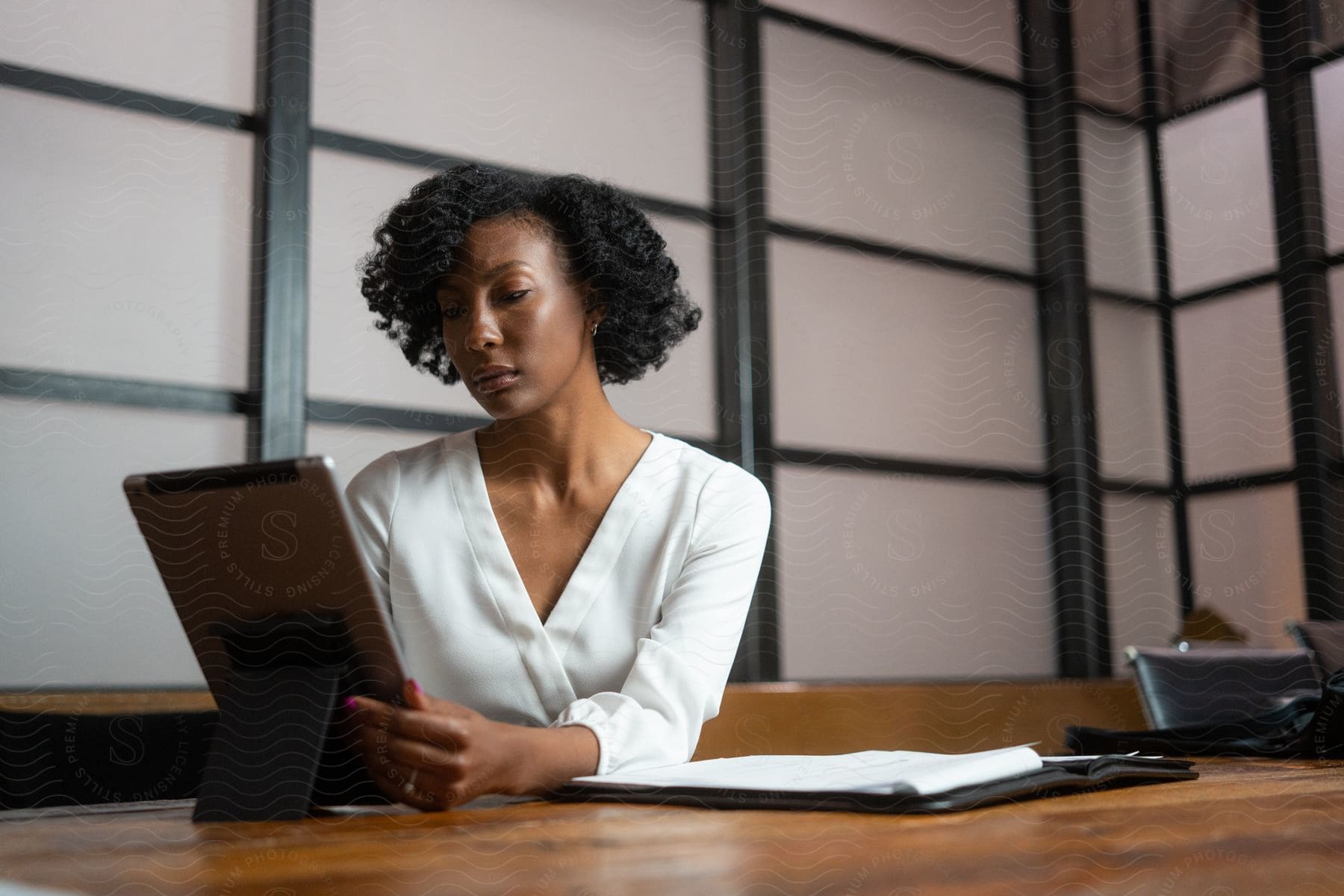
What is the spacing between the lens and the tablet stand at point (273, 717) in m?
0.50

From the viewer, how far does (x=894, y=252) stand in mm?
2518

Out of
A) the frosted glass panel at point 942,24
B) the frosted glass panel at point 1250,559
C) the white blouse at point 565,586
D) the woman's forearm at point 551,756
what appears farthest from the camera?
the frosted glass panel at point 1250,559

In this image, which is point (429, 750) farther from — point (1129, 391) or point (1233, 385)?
point (1129, 391)

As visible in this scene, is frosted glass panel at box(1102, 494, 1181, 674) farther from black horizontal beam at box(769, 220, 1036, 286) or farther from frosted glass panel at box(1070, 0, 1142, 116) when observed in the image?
frosted glass panel at box(1070, 0, 1142, 116)

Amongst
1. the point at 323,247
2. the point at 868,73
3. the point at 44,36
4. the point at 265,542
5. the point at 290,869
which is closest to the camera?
the point at 290,869

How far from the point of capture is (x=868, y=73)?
2.55 m

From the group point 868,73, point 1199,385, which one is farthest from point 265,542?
point 1199,385

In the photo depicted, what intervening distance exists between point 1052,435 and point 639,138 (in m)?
1.19

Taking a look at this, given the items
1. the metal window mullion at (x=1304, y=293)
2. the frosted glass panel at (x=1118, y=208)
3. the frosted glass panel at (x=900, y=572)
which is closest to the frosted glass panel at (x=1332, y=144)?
the metal window mullion at (x=1304, y=293)

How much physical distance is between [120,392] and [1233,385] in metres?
2.29

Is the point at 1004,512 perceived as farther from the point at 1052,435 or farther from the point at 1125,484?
the point at 1125,484

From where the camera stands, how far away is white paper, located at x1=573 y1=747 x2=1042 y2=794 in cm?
45

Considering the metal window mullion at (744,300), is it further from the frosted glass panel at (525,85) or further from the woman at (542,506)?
the woman at (542,506)

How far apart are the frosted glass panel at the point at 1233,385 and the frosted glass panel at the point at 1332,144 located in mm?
236
